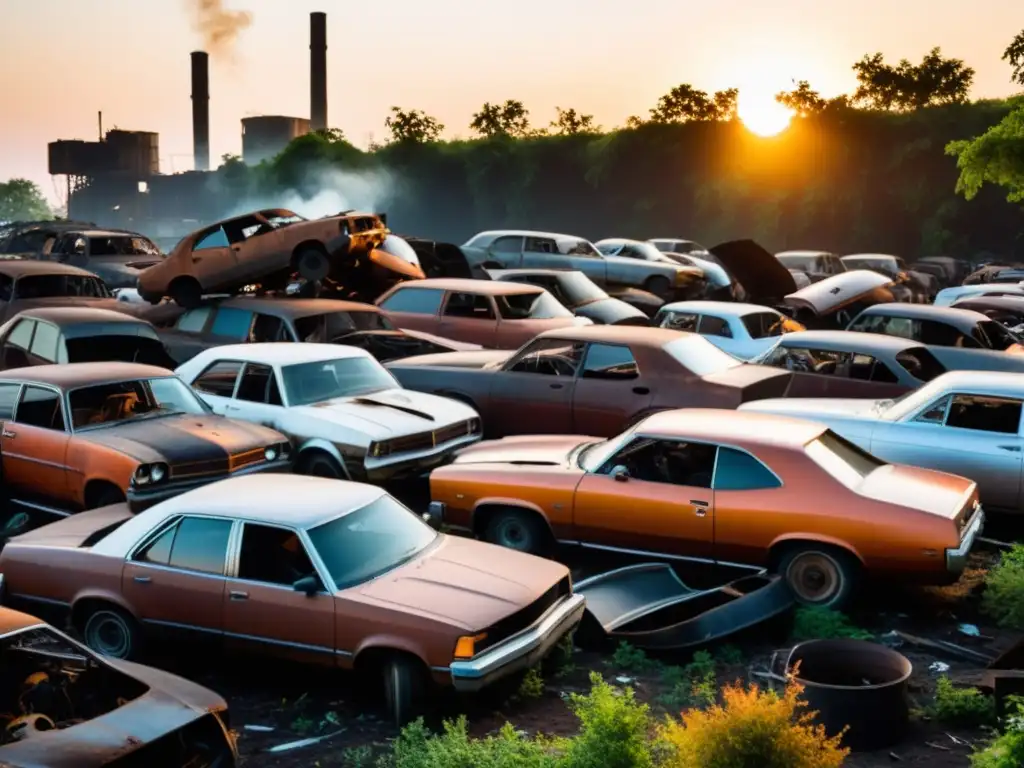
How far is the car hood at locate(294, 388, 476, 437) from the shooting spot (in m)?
10.4

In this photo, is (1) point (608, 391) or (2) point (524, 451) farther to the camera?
(1) point (608, 391)

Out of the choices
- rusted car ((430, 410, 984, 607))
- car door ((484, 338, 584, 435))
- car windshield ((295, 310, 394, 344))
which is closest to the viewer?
rusted car ((430, 410, 984, 607))

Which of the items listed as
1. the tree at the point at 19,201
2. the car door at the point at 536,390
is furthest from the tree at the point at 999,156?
the tree at the point at 19,201

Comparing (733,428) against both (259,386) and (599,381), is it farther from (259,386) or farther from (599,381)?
(259,386)

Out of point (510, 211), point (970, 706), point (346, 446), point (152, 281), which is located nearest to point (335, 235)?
point (152, 281)

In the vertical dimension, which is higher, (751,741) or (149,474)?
(149,474)

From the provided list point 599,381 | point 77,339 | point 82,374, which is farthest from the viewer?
point 77,339

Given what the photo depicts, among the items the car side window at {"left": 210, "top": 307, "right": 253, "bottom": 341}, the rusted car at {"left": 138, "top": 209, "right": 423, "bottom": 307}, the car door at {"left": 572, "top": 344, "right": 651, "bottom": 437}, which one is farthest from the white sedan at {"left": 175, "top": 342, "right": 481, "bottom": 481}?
the rusted car at {"left": 138, "top": 209, "right": 423, "bottom": 307}

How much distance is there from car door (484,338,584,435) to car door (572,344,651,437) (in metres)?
0.11

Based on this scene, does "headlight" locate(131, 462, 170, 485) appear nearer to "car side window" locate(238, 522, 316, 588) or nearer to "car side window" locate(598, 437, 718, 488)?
"car side window" locate(238, 522, 316, 588)

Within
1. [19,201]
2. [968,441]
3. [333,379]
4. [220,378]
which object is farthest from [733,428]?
[19,201]

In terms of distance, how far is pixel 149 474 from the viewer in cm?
929

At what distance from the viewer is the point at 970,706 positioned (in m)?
6.22

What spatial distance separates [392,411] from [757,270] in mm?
10371
